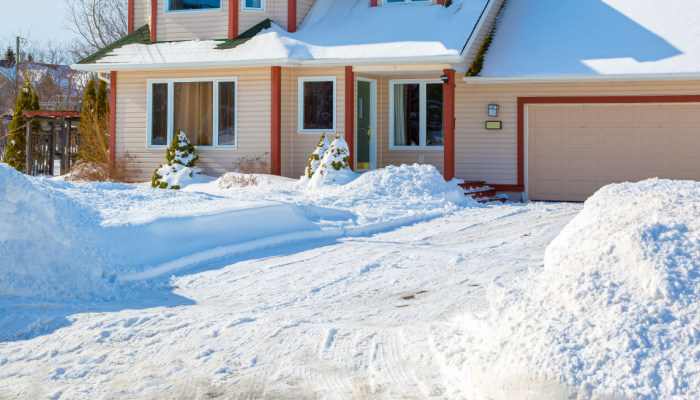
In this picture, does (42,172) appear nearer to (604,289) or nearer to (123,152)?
(123,152)

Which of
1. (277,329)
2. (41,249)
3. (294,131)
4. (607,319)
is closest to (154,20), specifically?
(294,131)

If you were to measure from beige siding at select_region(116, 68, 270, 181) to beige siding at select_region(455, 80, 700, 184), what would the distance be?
4.19 metres

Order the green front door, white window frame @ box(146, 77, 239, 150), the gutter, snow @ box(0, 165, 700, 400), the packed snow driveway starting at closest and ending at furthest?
snow @ box(0, 165, 700, 400)
the packed snow driveway
the gutter
white window frame @ box(146, 77, 239, 150)
the green front door

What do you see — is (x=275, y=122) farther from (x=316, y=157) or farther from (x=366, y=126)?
(x=366, y=126)

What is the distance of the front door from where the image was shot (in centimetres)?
1875

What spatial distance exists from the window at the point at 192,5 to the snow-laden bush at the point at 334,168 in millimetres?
5329

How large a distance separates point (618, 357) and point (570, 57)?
1451cm

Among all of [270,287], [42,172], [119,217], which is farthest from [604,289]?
[42,172]

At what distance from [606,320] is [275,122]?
45.2ft

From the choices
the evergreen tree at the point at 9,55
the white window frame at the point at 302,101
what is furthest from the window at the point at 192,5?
the evergreen tree at the point at 9,55

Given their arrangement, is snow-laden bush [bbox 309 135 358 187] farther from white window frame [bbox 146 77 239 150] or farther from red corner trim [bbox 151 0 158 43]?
red corner trim [bbox 151 0 158 43]

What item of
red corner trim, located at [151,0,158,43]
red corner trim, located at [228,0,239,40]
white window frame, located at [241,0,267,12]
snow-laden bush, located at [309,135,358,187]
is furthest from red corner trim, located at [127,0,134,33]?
snow-laden bush, located at [309,135,358,187]

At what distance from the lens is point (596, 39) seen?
18.5 m

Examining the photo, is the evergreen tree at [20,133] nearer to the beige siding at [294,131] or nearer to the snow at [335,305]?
the beige siding at [294,131]
